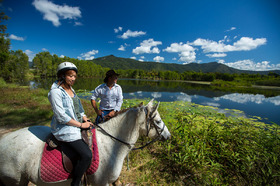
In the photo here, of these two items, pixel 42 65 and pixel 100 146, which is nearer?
pixel 100 146

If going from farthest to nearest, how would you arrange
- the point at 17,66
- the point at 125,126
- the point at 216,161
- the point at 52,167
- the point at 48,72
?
the point at 48,72 → the point at 17,66 → the point at 216,161 → the point at 125,126 → the point at 52,167

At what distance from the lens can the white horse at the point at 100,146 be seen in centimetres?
183

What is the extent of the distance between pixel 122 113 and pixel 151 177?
7.67 feet

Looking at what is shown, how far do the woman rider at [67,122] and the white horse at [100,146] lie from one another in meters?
0.34

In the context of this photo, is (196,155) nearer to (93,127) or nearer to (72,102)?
(93,127)

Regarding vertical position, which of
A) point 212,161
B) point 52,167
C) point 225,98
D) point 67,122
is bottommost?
point 225,98

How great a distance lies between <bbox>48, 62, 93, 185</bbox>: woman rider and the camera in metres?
1.70

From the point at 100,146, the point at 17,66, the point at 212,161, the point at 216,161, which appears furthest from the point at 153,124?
the point at 17,66

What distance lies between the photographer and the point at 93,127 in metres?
2.30

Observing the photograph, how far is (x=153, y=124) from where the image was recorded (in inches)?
94.3

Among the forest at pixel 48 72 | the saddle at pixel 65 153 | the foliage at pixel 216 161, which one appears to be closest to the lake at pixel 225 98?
the foliage at pixel 216 161

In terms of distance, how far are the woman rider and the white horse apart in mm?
337

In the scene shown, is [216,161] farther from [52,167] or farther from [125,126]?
[52,167]

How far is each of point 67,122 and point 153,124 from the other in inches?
64.8
